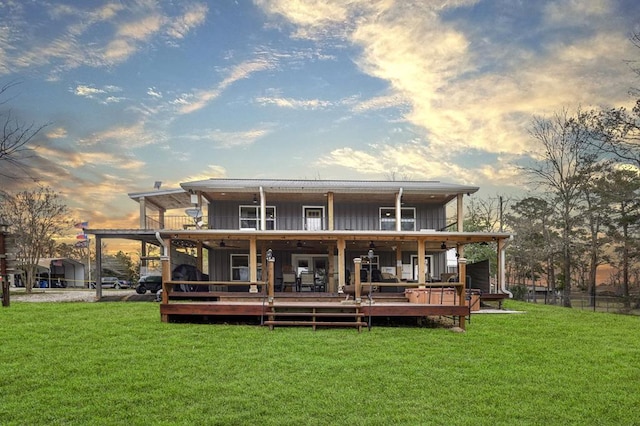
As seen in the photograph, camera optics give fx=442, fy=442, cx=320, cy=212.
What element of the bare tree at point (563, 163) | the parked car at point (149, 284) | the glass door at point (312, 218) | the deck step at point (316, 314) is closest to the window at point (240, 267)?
the glass door at point (312, 218)

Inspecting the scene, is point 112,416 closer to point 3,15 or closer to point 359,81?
point 3,15

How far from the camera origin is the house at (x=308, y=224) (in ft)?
61.1

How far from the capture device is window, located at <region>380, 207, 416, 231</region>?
2077 centimetres

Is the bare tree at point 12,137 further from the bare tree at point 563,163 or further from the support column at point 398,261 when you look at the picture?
the bare tree at point 563,163

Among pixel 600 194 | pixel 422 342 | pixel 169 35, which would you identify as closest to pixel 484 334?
pixel 422 342

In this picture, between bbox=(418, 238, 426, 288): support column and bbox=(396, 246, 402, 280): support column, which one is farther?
bbox=(396, 246, 402, 280): support column

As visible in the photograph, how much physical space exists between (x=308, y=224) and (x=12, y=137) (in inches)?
541

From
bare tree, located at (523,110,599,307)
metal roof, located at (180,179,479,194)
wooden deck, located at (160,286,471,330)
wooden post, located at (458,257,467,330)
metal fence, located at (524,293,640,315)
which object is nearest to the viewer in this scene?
wooden deck, located at (160,286,471,330)

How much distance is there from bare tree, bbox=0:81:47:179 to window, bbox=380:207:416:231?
49.0 ft

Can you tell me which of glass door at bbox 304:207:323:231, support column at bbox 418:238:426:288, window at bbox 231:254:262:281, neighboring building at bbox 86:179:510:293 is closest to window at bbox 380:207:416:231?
neighboring building at bbox 86:179:510:293

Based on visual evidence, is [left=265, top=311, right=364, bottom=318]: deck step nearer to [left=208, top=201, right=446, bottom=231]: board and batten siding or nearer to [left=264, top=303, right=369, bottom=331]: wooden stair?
[left=264, top=303, right=369, bottom=331]: wooden stair

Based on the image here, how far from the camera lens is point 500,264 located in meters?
18.0

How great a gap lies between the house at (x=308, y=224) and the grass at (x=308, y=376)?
7.42 metres

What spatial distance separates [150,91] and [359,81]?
8909 millimetres
